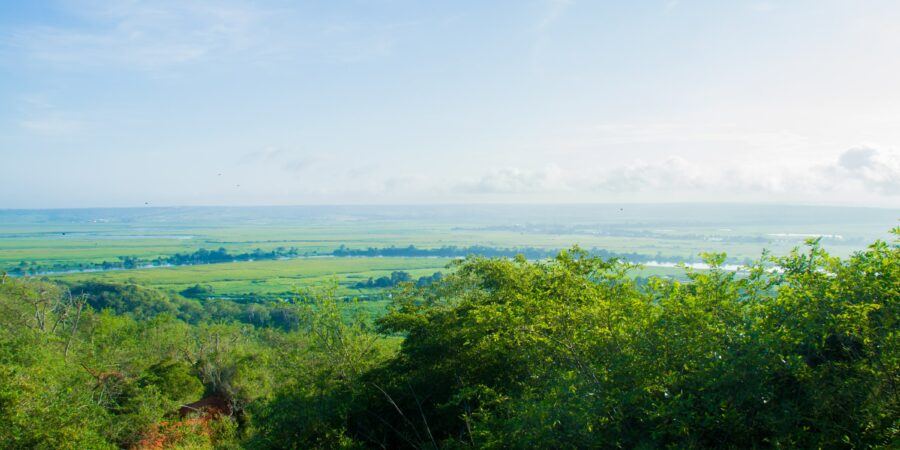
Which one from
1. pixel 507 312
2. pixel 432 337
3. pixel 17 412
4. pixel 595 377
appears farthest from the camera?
pixel 432 337

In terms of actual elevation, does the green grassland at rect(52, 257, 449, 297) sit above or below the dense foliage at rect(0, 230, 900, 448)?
below

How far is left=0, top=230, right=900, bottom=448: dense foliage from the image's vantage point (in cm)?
846

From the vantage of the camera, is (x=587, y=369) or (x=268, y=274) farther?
(x=268, y=274)

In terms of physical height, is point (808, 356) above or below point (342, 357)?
above

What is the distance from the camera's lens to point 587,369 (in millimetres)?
11141

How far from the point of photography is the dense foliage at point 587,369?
846 cm

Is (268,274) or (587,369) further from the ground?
(587,369)

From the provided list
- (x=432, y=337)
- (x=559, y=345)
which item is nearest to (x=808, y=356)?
(x=559, y=345)

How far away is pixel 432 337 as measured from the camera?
17.5m

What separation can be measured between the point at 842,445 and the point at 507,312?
7.07 meters

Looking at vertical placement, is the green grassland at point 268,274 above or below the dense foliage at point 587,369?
below

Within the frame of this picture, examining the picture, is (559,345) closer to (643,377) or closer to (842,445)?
(643,377)

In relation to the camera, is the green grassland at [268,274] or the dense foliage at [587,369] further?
the green grassland at [268,274]

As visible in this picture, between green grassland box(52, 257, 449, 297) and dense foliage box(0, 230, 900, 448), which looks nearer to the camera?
dense foliage box(0, 230, 900, 448)
